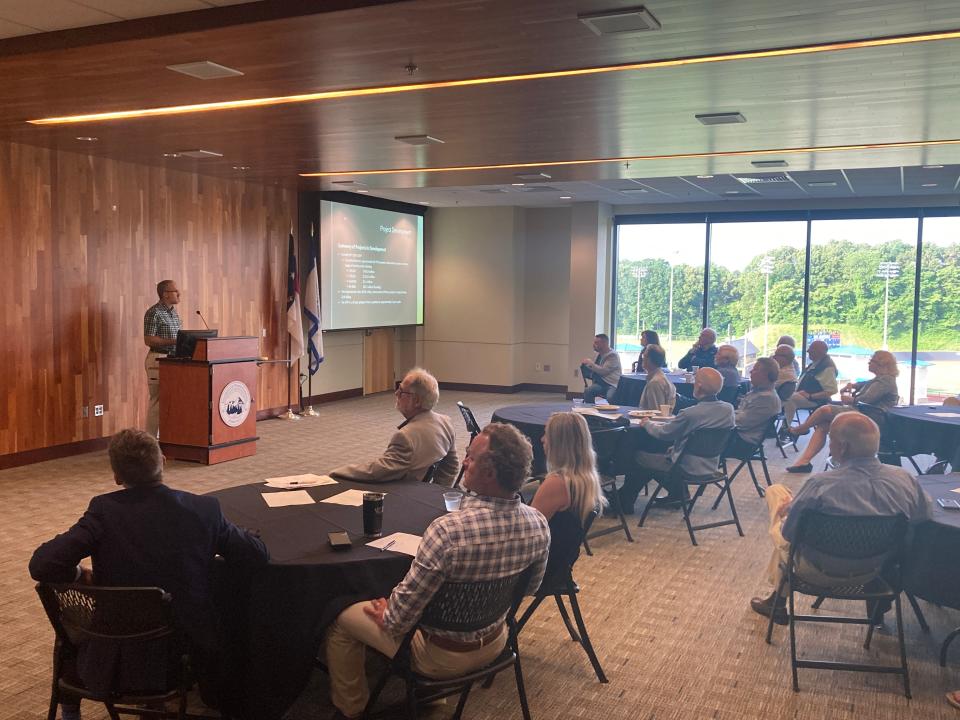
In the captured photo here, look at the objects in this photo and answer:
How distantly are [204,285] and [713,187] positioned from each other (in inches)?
273

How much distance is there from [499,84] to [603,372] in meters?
5.51

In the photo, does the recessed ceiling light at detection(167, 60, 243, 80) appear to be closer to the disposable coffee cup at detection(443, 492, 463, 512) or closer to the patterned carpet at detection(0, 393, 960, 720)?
the disposable coffee cup at detection(443, 492, 463, 512)

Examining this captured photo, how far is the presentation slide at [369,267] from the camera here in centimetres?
1243

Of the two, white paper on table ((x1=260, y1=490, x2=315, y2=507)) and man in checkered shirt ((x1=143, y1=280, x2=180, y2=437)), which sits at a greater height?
man in checkered shirt ((x1=143, y1=280, x2=180, y2=437))

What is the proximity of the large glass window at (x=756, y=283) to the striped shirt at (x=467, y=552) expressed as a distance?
1193cm

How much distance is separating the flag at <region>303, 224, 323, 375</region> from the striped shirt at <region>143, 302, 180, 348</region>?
3.07 meters

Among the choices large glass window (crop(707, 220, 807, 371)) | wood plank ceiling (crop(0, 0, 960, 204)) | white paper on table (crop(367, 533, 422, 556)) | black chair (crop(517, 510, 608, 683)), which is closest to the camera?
white paper on table (crop(367, 533, 422, 556))

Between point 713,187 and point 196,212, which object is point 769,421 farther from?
point 196,212

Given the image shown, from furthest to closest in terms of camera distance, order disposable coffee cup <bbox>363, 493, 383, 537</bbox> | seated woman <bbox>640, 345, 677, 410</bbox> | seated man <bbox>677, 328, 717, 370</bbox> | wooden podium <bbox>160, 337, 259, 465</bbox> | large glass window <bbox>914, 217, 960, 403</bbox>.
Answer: large glass window <bbox>914, 217, 960, 403</bbox>
seated man <bbox>677, 328, 717, 370</bbox>
wooden podium <bbox>160, 337, 259, 465</bbox>
seated woman <bbox>640, 345, 677, 410</bbox>
disposable coffee cup <bbox>363, 493, 383, 537</bbox>

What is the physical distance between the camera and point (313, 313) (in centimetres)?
1188

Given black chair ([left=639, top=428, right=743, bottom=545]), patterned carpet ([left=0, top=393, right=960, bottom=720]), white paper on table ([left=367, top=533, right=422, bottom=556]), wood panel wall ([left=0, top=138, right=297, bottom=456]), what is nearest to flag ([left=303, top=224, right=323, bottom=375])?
wood panel wall ([left=0, top=138, right=297, bottom=456])

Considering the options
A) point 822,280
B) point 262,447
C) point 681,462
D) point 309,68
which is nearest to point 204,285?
point 262,447

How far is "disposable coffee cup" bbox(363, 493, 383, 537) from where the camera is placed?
3416 mm

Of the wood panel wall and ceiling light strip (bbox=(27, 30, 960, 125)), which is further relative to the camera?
the wood panel wall
